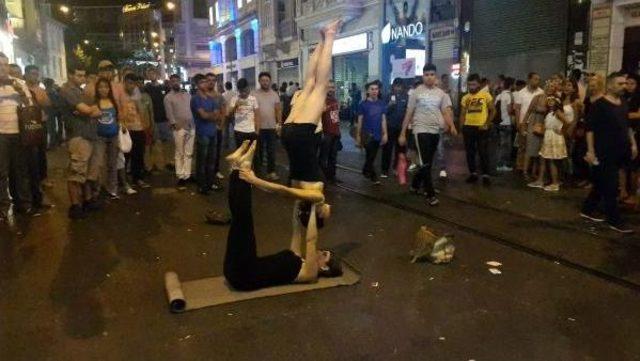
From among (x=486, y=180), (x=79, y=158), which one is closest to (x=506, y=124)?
(x=486, y=180)

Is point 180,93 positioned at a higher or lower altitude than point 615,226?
higher

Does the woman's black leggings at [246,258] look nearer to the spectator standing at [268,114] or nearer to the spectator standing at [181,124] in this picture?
the spectator standing at [181,124]

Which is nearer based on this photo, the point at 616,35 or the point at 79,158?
the point at 79,158

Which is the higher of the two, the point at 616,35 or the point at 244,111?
the point at 616,35

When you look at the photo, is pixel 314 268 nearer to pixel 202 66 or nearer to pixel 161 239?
pixel 161 239

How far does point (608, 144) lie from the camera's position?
6316 mm

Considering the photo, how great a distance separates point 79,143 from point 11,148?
33.8 inches

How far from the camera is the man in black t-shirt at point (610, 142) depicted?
6285 millimetres

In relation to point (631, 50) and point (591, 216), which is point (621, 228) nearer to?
point (591, 216)

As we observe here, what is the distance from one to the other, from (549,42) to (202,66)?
151 ft

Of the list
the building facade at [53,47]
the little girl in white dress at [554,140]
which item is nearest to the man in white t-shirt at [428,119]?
the little girl in white dress at [554,140]

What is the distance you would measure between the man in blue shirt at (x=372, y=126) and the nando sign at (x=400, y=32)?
433 inches

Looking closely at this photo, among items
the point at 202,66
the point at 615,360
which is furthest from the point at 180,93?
the point at 202,66

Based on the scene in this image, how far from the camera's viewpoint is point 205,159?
881 cm
